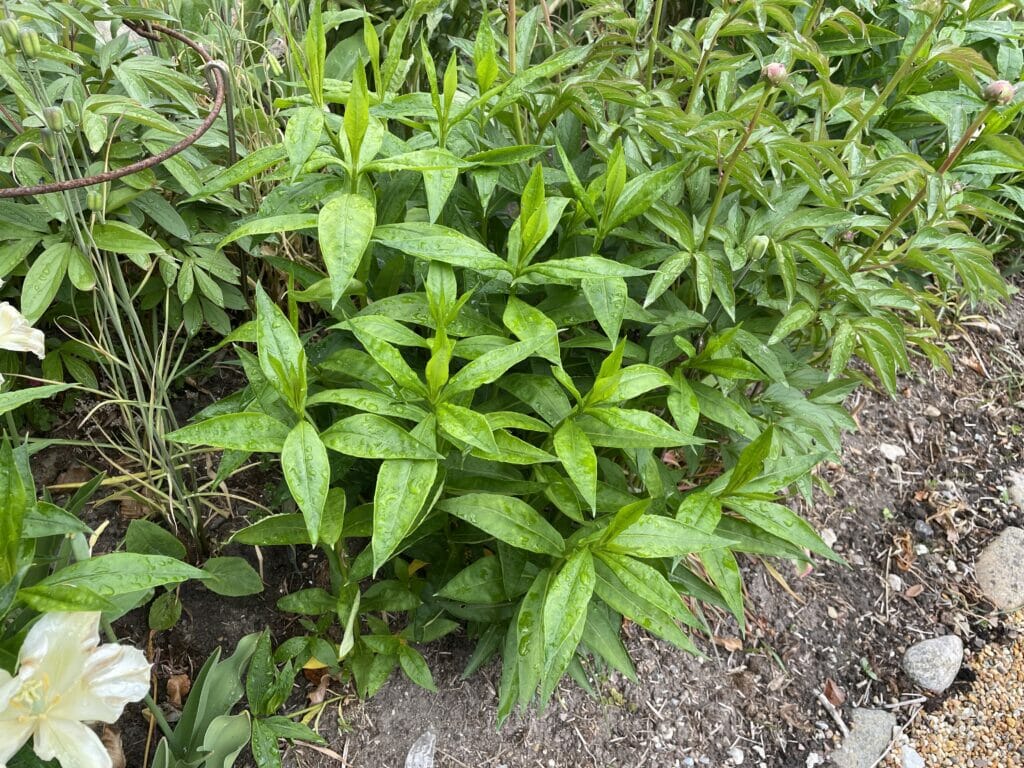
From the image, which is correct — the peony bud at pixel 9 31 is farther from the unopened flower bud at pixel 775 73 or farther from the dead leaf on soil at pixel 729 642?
the dead leaf on soil at pixel 729 642

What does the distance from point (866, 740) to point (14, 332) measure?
195cm

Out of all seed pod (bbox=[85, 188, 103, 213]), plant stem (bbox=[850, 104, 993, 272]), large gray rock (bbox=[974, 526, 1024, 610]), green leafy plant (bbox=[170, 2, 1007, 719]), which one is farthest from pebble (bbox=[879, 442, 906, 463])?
seed pod (bbox=[85, 188, 103, 213])

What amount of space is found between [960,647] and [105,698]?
6.82 feet

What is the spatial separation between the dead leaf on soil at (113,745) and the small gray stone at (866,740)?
1.51 metres

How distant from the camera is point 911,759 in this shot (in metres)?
1.90

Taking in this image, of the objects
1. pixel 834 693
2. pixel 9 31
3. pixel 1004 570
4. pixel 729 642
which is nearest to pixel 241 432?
pixel 9 31

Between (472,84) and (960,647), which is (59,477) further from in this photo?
(960,647)

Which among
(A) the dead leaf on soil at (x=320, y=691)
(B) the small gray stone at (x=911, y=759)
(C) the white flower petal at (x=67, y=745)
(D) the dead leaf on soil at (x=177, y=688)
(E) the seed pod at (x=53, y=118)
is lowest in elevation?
(B) the small gray stone at (x=911, y=759)

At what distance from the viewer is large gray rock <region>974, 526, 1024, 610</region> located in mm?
2211

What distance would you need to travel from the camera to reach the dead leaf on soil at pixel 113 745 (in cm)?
132

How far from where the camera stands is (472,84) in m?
1.71

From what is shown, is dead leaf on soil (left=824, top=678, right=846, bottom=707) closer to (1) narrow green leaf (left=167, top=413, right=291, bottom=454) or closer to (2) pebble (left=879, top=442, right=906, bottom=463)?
(2) pebble (left=879, top=442, right=906, bottom=463)

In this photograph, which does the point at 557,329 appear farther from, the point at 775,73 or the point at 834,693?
the point at 834,693

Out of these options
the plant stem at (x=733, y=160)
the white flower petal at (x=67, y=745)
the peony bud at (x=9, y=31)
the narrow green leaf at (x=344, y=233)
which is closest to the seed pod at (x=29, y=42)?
the peony bud at (x=9, y=31)
